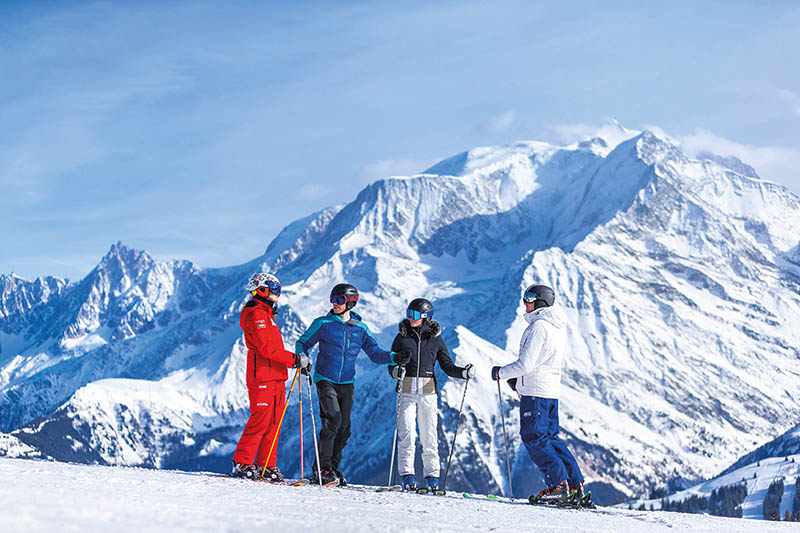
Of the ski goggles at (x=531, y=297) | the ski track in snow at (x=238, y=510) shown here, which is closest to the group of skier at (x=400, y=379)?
the ski goggles at (x=531, y=297)

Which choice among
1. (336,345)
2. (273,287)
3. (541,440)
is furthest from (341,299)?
(541,440)

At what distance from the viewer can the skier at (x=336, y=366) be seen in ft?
58.6

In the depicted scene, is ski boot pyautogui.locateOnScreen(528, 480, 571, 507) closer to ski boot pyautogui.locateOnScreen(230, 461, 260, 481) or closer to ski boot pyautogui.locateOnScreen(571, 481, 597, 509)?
ski boot pyautogui.locateOnScreen(571, 481, 597, 509)

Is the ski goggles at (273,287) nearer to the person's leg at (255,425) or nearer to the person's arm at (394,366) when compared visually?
the person's leg at (255,425)

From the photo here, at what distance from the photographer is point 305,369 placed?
17.6 metres

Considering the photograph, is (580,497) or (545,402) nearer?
(580,497)

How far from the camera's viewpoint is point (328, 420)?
58.2 feet

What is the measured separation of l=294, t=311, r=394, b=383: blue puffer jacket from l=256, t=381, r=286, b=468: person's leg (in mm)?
1119

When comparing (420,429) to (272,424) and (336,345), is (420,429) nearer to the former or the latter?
(336,345)

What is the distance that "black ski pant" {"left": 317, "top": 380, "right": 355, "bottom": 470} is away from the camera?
17.8m

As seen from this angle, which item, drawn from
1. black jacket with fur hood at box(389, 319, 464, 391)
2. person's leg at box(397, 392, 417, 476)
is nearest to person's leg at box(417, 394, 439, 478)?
person's leg at box(397, 392, 417, 476)

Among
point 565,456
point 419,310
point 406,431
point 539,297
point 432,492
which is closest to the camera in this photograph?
point 565,456

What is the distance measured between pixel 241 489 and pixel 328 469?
482 cm

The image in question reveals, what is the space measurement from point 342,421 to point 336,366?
116cm
